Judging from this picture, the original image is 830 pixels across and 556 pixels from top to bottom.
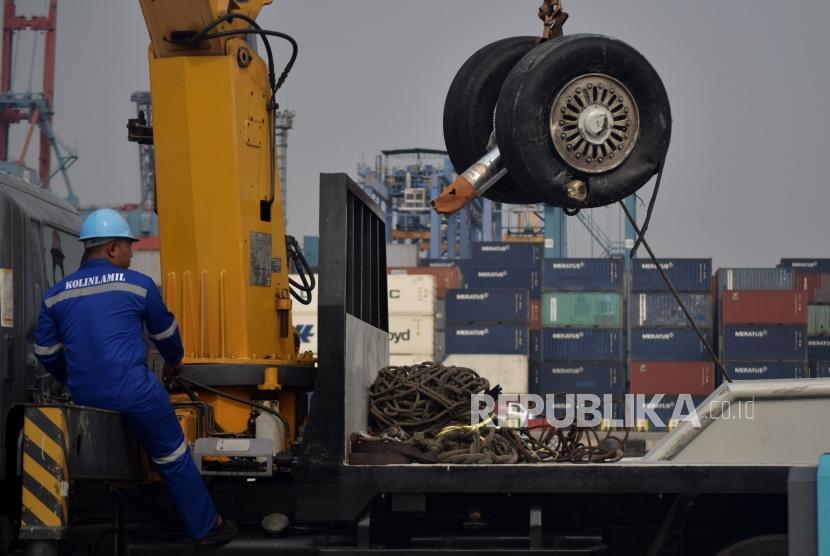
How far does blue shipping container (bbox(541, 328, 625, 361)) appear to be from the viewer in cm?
4456

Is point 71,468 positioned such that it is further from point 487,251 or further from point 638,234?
point 487,251

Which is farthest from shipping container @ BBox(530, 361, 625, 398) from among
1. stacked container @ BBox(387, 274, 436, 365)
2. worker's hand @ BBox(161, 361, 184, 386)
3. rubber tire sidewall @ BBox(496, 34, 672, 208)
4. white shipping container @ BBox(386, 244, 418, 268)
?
worker's hand @ BBox(161, 361, 184, 386)

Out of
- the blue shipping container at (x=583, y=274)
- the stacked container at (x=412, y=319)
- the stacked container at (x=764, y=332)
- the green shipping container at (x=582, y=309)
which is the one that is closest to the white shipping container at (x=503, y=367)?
the green shipping container at (x=582, y=309)

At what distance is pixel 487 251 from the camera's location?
52812mm

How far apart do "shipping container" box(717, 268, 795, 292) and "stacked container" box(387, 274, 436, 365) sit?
1131 cm

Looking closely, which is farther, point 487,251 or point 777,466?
point 487,251

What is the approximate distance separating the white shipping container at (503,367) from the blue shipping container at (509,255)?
790 cm

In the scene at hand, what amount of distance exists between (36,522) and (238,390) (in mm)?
1441

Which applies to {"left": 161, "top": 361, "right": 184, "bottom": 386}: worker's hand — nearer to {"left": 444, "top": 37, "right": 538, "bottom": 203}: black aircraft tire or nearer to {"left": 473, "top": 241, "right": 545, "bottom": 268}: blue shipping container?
{"left": 444, "top": 37, "right": 538, "bottom": 203}: black aircraft tire

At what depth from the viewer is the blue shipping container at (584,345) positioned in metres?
44.6

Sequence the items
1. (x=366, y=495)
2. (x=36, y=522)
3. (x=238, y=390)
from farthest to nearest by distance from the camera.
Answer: (x=238, y=390) → (x=366, y=495) → (x=36, y=522)

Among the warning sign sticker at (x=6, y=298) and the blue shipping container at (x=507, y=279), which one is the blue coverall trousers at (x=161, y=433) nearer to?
the warning sign sticker at (x=6, y=298)

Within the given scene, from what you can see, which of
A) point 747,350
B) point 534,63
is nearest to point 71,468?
point 534,63

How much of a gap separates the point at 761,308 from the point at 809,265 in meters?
7.57
